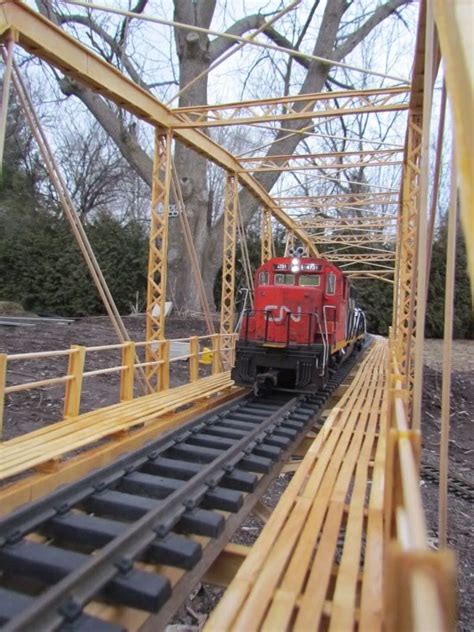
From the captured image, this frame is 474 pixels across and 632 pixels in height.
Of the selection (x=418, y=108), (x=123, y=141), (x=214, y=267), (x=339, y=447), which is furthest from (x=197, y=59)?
(x=339, y=447)

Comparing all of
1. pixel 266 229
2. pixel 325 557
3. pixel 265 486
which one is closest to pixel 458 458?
pixel 265 486

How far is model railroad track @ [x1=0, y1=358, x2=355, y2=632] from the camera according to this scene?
2.74 metres

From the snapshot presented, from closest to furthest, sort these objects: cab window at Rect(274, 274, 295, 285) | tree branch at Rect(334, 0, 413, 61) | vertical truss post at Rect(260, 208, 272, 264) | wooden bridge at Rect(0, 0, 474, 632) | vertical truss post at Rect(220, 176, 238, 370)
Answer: wooden bridge at Rect(0, 0, 474, 632) → cab window at Rect(274, 274, 295, 285) → vertical truss post at Rect(220, 176, 238, 370) → vertical truss post at Rect(260, 208, 272, 264) → tree branch at Rect(334, 0, 413, 61)

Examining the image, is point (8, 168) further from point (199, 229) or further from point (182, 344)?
point (182, 344)

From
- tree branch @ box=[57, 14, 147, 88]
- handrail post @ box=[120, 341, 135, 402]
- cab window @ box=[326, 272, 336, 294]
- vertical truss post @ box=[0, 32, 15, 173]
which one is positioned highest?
tree branch @ box=[57, 14, 147, 88]

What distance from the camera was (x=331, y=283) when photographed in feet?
33.4

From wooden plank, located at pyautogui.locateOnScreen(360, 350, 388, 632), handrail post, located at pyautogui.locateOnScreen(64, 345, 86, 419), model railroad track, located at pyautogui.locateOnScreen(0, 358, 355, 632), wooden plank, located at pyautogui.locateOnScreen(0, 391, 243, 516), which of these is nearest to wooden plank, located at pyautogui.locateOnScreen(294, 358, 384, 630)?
wooden plank, located at pyautogui.locateOnScreen(360, 350, 388, 632)

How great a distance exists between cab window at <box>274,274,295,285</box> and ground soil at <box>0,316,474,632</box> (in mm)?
3917

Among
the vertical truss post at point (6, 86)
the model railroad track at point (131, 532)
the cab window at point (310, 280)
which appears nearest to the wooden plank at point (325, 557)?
the model railroad track at point (131, 532)

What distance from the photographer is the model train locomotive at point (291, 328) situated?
8.42m

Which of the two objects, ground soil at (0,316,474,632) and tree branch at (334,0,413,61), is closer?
ground soil at (0,316,474,632)

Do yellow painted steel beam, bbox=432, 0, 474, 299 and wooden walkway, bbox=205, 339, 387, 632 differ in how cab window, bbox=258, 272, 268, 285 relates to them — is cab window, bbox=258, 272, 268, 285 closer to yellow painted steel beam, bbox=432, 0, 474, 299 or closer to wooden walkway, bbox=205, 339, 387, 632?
wooden walkway, bbox=205, 339, 387, 632

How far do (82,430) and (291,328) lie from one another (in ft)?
15.6

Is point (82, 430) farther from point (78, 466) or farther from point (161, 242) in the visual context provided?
point (161, 242)
